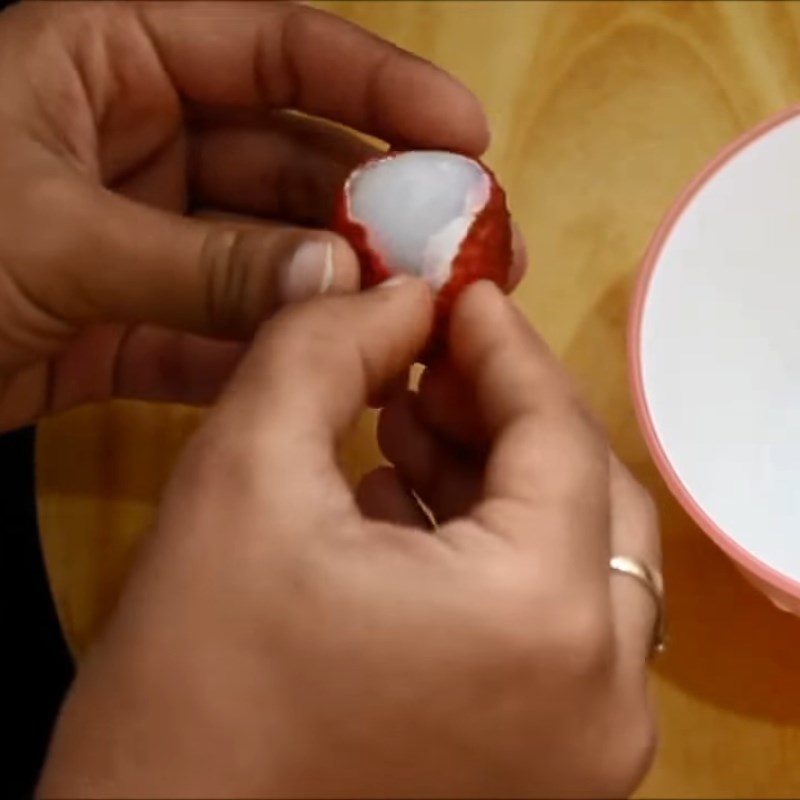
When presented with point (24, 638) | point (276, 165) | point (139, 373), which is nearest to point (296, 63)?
point (276, 165)

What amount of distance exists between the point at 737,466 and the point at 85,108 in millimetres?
347

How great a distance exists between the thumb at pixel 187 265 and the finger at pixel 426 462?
3.4 inches

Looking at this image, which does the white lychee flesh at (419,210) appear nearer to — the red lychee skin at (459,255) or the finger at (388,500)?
the red lychee skin at (459,255)

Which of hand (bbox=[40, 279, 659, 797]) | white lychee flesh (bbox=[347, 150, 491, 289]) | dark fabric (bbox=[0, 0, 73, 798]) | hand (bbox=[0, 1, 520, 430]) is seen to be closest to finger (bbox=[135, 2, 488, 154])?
hand (bbox=[0, 1, 520, 430])

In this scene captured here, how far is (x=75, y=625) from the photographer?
65 centimetres

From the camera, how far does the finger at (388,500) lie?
0.59 metres

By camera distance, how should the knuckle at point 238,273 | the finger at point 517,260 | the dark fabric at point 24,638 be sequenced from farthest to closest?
the dark fabric at point 24,638 → the finger at point 517,260 → the knuckle at point 238,273

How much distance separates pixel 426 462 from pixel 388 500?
26 mm

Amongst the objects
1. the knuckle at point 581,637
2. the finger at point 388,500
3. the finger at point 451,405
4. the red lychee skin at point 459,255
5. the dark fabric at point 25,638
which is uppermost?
the red lychee skin at point 459,255

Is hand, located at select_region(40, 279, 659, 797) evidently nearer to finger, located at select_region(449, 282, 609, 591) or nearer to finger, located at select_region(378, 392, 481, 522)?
finger, located at select_region(449, 282, 609, 591)

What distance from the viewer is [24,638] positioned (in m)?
0.94

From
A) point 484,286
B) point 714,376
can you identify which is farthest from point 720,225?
point 484,286

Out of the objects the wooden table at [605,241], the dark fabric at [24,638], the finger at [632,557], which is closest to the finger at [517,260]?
the wooden table at [605,241]

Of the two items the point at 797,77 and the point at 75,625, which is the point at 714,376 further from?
the point at 75,625
